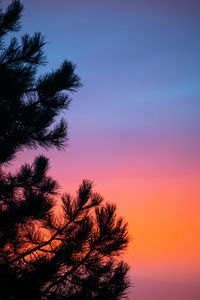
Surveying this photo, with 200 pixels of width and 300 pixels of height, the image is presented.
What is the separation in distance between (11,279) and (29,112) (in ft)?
10.7

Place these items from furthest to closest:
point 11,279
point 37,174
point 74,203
Result: point 37,174, point 74,203, point 11,279

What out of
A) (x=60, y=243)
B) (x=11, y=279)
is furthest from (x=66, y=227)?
(x=11, y=279)

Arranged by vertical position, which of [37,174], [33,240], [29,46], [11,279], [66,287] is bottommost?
[11,279]

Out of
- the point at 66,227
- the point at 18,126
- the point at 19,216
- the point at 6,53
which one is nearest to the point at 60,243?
the point at 66,227

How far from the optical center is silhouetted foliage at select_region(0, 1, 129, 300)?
3805 millimetres

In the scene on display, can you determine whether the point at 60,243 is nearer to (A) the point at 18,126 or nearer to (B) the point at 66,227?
(B) the point at 66,227

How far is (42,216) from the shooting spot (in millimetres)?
4719

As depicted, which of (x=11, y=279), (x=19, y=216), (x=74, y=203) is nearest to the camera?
(x=11, y=279)

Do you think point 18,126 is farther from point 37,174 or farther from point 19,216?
point 19,216

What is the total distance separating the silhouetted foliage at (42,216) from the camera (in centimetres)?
380

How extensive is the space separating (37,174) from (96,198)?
2.09 meters

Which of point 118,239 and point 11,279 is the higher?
point 118,239

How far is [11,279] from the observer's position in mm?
2957

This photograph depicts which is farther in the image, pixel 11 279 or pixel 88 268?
pixel 88 268
